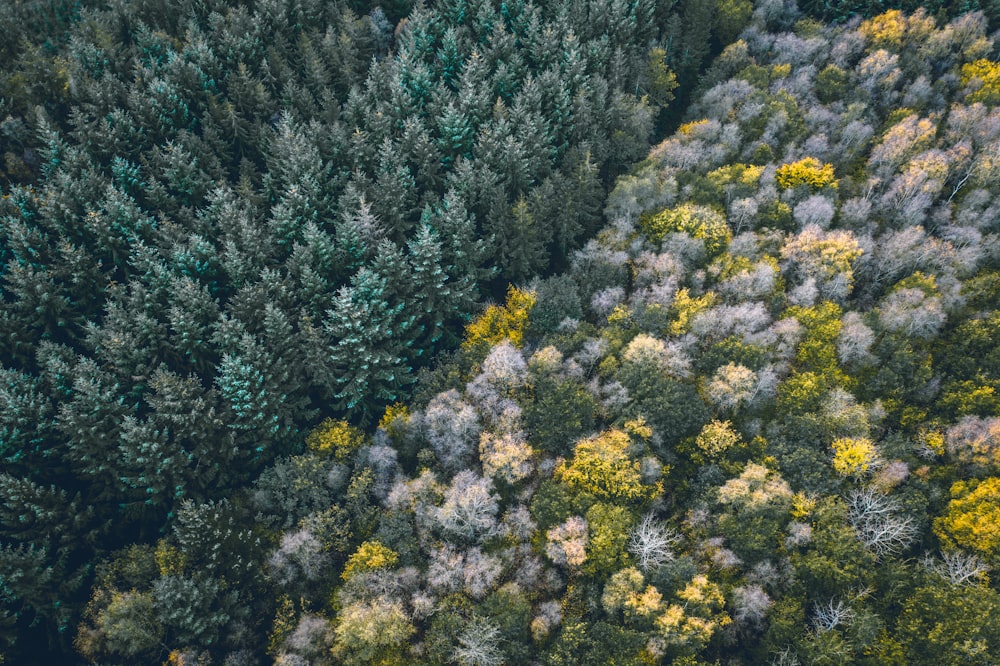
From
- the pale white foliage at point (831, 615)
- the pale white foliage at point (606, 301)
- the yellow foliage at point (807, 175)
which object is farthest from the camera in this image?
the yellow foliage at point (807, 175)

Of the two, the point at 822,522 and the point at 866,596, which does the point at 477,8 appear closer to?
the point at 822,522

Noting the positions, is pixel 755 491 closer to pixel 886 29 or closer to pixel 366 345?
pixel 366 345

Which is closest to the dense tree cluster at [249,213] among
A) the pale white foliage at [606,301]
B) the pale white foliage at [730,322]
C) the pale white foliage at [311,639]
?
the pale white foliage at [606,301]

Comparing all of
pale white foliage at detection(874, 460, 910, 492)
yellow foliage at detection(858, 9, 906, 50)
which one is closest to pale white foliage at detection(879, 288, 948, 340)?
pale white foliage at detection(874, 460, 910, 492)

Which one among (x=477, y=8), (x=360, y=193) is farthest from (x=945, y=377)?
(x=477, y=8)

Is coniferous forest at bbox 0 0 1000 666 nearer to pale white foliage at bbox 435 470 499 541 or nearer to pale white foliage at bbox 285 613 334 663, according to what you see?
pale white foliage at bbox 285 613 334 663

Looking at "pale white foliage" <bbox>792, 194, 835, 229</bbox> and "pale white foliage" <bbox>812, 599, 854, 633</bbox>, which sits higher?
"pale white foliage" <bbox>792, 194, 835, 229</bbox>

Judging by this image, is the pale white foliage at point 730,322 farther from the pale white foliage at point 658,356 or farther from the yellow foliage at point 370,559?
the yellow foliage at point 370,559
